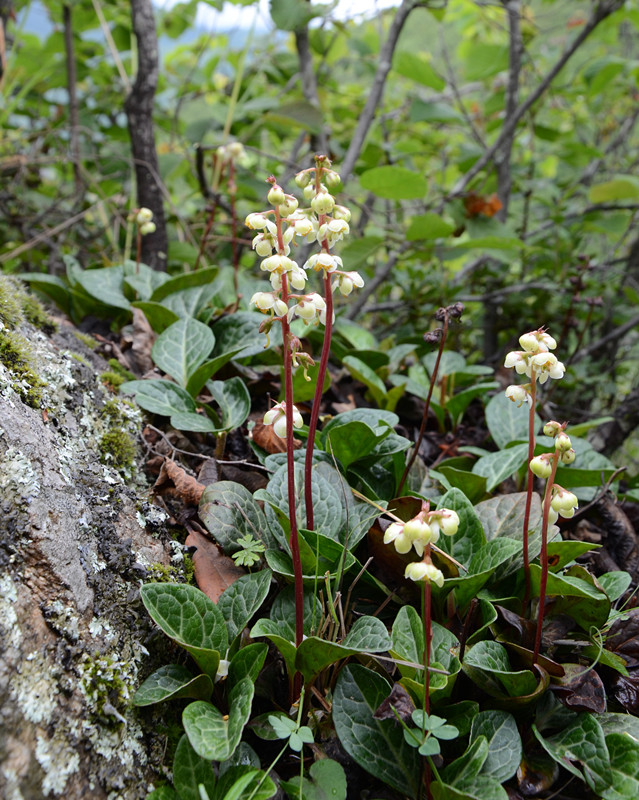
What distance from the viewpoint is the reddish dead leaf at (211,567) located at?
4.77ft

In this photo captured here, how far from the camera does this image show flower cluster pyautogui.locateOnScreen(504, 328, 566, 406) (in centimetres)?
118

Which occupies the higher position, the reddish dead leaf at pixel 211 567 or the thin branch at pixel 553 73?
the thin branch at pixel 553 73

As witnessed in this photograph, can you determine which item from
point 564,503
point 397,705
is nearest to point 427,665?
point 397,705

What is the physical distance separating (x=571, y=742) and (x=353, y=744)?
46 centimetres

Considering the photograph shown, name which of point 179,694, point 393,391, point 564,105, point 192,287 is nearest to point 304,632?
point 179,694

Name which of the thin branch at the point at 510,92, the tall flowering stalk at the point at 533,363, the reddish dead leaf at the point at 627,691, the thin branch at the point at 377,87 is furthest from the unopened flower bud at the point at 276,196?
the thin branch at the point at 510,92

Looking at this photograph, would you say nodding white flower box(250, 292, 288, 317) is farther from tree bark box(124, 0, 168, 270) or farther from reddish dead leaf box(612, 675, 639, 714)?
tree bark box(124, 0, 168, 270)

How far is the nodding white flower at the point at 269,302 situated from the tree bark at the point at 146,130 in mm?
1941

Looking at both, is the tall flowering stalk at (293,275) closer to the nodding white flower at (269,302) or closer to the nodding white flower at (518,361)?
the nodding white flower at (269,302)

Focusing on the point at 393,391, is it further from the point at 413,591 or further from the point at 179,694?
the point at 179,694

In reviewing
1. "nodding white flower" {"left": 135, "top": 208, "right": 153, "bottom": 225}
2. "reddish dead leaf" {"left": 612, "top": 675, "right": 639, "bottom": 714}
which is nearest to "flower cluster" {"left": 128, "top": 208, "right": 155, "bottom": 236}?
"nodding white flower" {"left": 135, "top": 208, "right": 153, "bottom": 225}

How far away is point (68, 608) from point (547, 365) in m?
1.09

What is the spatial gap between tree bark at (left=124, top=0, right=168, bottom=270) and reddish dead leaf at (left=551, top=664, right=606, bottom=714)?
2534 mm

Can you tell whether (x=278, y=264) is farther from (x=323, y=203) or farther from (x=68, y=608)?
(x=68, y=608)
